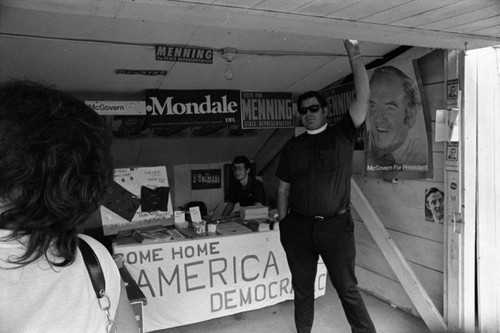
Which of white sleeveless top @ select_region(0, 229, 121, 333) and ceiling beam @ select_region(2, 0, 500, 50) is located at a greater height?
ceiling beam @ select_region(2, 0, 500, 50)

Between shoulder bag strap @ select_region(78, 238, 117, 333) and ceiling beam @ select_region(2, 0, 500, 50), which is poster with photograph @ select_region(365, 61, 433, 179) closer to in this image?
ceiling beam @ select_region(2, 0, 500, 50)

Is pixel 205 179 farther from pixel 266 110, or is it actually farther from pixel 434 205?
pixel 434 205

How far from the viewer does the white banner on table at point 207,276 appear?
331 centimetres

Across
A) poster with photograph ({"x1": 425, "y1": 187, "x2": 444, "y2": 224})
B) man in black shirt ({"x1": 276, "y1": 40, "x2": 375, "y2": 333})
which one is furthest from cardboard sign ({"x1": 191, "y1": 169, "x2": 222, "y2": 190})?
poster with photograph ({"x1": 425, "y1": 187, "x2": 444, "y2": 224})

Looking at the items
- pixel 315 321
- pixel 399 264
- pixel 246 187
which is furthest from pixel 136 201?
pixel 399 264

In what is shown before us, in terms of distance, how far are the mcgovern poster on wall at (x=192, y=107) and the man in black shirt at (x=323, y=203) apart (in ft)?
4.75

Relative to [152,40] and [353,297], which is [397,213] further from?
[152,40]

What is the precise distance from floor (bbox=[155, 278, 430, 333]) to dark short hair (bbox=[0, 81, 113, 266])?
9.66 ft

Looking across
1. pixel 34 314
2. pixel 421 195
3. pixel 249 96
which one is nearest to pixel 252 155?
pixel 249 96

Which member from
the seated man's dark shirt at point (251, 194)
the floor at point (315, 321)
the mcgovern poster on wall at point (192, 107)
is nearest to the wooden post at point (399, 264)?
the floor at point (315, 321)

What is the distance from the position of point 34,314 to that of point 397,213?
350cm

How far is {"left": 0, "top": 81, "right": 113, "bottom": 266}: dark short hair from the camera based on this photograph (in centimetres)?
76

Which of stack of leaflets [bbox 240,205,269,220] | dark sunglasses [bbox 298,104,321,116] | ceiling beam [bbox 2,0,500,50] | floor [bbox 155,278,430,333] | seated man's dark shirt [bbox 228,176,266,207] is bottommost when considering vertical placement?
floor [bbox 155,278,430,333]

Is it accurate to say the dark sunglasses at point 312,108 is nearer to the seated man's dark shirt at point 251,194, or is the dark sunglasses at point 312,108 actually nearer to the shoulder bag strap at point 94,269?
the seated man's dark shirt at point 251,194
